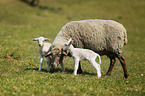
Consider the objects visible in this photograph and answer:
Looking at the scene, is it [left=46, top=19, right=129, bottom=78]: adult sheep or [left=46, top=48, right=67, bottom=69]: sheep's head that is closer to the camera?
[left=46, top=48, right=67, bottom=69]: sheep's head

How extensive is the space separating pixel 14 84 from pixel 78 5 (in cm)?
5111

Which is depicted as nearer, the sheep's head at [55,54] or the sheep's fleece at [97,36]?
the sheep's head at [55,54]

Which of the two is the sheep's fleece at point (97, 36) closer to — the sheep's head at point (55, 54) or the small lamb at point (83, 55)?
the small lamb at point (83, 55)

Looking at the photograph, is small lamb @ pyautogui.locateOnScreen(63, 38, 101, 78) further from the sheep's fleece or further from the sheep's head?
the sheep's fleece

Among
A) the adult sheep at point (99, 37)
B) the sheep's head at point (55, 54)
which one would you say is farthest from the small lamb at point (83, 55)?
the adult sheep at point (99, 37)

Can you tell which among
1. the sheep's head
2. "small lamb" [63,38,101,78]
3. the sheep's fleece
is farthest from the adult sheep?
the sheep's head

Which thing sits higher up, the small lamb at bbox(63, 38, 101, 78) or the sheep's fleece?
the sheep's fleece

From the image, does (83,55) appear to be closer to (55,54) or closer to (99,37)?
(55,54)

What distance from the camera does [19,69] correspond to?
33.1ft

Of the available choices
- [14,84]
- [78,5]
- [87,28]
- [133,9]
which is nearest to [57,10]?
[78,5]

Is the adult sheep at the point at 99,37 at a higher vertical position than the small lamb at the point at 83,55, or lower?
Result: higher

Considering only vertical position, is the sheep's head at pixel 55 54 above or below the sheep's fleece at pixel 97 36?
below

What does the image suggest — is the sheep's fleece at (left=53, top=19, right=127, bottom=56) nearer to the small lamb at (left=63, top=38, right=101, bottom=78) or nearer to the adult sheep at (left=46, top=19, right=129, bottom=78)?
the adult sheep at (left=46, top=19, right=129, bottom=78)

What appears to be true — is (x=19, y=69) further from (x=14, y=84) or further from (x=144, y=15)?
(x=144, y=15)
